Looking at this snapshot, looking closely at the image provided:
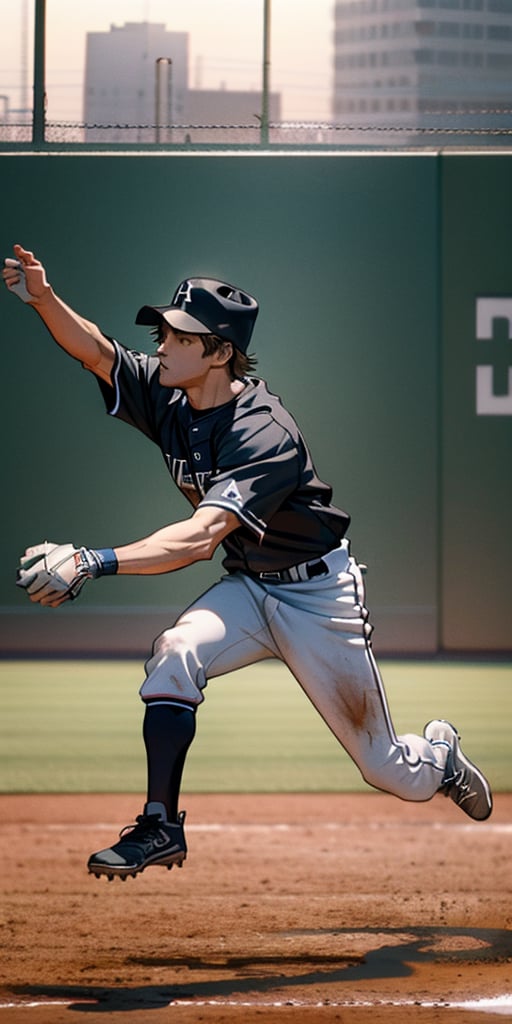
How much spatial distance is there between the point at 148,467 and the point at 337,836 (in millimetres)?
5820

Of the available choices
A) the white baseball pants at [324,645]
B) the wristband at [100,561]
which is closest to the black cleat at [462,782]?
the white baseball pants at [324,645]

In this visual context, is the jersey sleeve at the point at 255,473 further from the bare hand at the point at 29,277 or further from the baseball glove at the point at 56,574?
the bare hand at the point at 29,277

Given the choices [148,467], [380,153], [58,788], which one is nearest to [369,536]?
[148,467]

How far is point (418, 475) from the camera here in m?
12.6

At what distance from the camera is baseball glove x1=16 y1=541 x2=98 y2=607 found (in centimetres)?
383

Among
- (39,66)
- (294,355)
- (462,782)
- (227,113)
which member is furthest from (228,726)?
(39,66)

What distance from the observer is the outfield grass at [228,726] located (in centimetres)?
830

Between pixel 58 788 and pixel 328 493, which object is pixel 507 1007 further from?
pixel 58 788

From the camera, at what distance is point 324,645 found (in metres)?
4.65

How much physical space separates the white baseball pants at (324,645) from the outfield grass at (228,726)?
3.30 meters

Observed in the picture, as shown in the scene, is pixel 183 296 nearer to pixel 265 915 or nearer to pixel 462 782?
pixel 462 782

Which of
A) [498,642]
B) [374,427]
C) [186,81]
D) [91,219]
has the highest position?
[186,81]

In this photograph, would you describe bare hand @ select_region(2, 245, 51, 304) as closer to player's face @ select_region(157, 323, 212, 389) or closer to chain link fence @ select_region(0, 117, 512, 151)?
player's face @ select_region(157, 323, 212, 389)

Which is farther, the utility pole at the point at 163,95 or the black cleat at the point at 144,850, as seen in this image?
the utility pole at the point at 163,95
